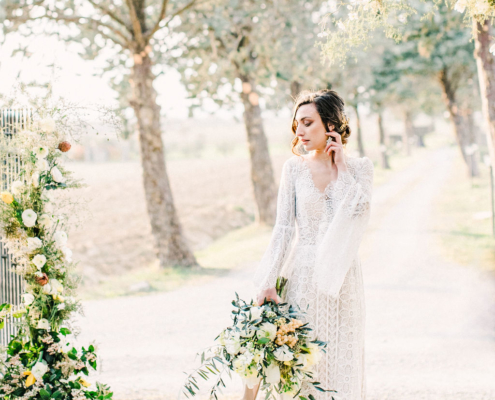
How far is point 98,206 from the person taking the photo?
20.9 m

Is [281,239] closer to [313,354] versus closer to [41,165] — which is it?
[313,354]

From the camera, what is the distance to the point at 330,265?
2.88 m

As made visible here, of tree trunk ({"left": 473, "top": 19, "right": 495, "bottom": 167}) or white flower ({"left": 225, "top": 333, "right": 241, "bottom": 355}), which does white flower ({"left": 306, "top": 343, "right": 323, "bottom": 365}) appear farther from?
tree trunk ({"left": 473, "top": 19, "right": 495, "bottom": 167})

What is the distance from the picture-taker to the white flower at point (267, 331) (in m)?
2.72

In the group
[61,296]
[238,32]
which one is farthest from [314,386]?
[238,32]

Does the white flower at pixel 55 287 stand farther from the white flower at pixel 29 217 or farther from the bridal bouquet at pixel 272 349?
the bridal bouquet at pixel 272 349

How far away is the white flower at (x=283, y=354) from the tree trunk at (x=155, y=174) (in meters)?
7.27

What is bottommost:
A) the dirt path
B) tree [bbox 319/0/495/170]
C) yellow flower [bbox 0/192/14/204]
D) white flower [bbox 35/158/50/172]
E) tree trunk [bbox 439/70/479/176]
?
the dirt path

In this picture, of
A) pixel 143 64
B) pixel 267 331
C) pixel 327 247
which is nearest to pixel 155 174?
pixel 143 64

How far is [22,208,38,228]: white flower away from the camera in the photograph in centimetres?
316

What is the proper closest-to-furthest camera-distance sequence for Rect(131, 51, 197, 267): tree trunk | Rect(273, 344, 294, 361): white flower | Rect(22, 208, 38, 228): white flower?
Rect(273, 344, 294, 361): white flower < Rect(22, 208, 38, 228): white flower < Rect(131, 51, 197, 267): tree trunk

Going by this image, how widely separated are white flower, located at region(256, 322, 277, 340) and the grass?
7.24 metres

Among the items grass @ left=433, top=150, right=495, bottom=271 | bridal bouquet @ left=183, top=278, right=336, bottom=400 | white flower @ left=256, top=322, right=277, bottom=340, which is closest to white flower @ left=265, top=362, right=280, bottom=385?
bridal bouquet @ left=183, top=278, right=336, bottom=400

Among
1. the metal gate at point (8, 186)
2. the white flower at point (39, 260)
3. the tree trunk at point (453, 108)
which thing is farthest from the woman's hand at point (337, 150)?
the tree trunk at point (453, 108)
